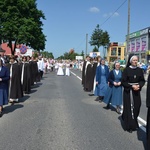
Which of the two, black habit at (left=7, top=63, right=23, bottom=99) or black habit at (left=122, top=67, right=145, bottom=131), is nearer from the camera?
black habit at (left=122, top=67, right=145, bottom=131)

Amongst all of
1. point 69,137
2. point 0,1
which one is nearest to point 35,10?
point 0,1

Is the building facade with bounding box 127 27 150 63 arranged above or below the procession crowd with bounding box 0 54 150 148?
above

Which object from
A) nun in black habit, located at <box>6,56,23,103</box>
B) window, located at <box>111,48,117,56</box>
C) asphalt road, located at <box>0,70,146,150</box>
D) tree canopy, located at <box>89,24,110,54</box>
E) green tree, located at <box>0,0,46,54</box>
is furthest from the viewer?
window, located at <box>111,48,117,56</box>

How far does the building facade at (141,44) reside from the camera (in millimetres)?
53688

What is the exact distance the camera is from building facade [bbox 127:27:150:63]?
2114 inches

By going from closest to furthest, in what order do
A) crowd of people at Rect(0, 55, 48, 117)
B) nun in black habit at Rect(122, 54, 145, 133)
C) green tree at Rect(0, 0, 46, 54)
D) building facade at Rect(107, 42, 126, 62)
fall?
nun in black habit at Rect(122, 54, 145, 133) < crowd of people at Rect(0, 55, 48, 117) < green tree at Rect(0, 0, 46, 54) < building facade at Rect(107, 42, 126, 62)

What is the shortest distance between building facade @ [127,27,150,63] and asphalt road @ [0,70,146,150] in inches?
1629

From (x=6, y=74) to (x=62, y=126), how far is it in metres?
2.48

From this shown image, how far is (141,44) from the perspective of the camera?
58094mm

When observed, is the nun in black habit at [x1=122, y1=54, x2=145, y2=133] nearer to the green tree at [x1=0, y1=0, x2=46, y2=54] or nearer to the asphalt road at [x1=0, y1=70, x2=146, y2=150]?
the asphalt road at [x1=0, y1=70, x2=146, y2=150]

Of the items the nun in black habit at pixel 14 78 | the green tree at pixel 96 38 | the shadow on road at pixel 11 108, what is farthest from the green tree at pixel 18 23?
the shadow on road at pixel 11 108

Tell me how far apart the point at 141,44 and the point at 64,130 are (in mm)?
53047

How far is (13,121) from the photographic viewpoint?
799 cm

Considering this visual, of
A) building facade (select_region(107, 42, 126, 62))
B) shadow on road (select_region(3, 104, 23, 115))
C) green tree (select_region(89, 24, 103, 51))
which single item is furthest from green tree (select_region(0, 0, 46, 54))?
building facade (select_region(107, 42, 126, 62))
